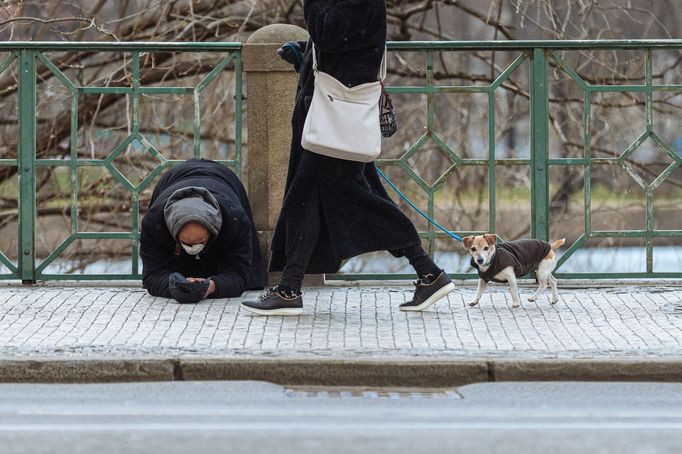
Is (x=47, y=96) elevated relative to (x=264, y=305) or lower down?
elevated

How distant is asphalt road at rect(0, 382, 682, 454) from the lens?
17.4 ft

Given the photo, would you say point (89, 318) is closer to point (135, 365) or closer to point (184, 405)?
point (135, 365)

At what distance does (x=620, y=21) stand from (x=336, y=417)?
8004 millimetres

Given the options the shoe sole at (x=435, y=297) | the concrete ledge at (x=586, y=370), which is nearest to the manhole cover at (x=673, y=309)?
the shoe sole at (x=435, y=297)

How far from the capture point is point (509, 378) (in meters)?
6.80

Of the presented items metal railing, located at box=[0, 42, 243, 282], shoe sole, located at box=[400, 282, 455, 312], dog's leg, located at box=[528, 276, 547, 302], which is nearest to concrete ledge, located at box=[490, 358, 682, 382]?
shoe sole, located at box=[400, 282, 455, 312]

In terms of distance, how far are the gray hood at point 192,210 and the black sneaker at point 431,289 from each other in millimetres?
1327

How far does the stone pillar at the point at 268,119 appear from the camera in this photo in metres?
9.48

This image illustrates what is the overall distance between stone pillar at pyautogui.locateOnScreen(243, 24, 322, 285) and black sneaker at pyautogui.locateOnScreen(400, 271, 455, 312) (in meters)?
1.42

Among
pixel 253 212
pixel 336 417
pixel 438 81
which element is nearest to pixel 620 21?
pixel 438 81

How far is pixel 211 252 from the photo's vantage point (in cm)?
908

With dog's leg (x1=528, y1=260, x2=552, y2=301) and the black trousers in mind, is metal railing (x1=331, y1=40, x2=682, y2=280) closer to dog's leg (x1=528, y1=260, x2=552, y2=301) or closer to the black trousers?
dog's leg (x1=528, y1=260, x2=552, y2=301)

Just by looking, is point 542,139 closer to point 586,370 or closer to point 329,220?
point 329,220

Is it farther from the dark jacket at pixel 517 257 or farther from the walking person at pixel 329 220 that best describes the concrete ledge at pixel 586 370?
the dark jacket at pixel 517 257
